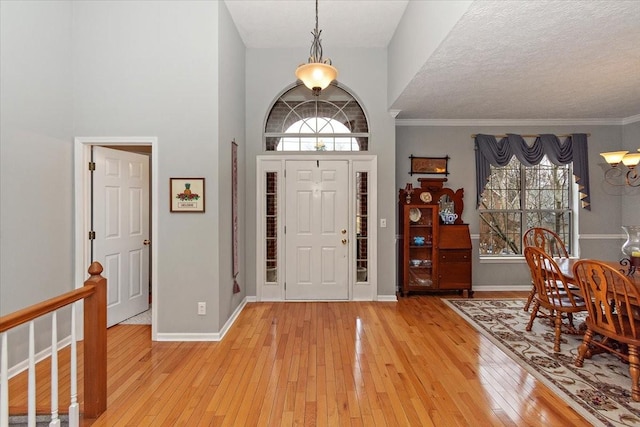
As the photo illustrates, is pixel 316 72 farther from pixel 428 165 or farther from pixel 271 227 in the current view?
pixel 428 165

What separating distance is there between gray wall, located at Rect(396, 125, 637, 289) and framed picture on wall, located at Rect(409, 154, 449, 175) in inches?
3.0

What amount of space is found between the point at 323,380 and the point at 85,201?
2984mm

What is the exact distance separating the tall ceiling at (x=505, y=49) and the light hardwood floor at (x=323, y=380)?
108 inches

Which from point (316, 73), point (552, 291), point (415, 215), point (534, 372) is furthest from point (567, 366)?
point (316, 73)

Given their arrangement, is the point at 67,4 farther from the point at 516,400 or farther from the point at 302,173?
the point at 516,400

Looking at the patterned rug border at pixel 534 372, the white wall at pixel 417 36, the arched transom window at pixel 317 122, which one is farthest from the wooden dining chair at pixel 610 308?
the arched transom window at pixel 317 122

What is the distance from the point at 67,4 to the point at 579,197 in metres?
7.32

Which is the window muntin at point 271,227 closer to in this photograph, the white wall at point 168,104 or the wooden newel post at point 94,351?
the white wall at point 168,104

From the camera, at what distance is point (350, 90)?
16.0 feet

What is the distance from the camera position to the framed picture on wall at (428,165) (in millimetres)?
5438

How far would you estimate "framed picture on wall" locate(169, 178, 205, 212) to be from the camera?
11.4 ft

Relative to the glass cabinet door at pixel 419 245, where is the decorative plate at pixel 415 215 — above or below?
above

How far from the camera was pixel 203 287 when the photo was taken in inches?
138

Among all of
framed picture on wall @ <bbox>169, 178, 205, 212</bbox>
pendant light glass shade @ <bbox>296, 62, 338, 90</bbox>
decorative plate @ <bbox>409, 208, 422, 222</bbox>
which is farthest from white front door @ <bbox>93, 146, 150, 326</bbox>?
decorative plate @ <bbox>409, 208, 422, 222</bbox>
